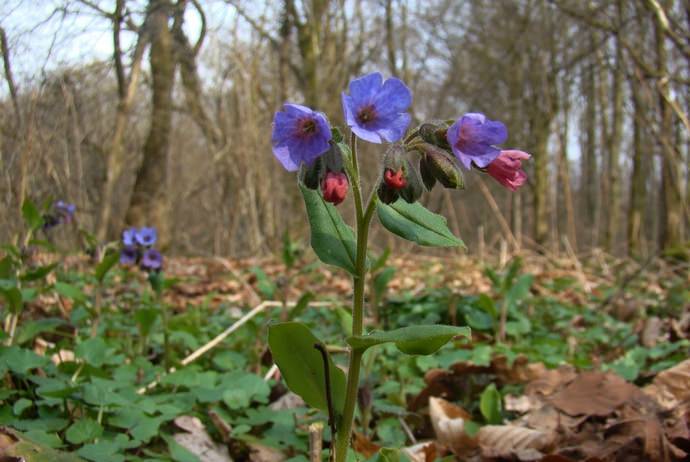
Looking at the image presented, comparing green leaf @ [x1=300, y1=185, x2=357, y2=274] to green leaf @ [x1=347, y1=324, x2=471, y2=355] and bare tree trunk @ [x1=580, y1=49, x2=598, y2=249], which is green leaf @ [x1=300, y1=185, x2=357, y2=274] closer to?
green leaf @ [x1=347, y1=324, x2=471, y2=355]

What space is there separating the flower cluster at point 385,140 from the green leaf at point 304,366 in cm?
25

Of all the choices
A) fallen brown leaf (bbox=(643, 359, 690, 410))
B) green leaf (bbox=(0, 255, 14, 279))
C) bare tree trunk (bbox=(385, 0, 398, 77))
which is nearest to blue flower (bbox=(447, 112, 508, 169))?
fallen brown leaf (bbox=(643, 359, 690, 410))

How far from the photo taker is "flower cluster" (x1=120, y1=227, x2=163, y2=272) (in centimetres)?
293

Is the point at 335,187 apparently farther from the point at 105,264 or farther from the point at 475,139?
the point at 105,264

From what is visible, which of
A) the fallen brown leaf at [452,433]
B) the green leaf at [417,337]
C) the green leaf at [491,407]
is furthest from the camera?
the green leaf at [491,407]

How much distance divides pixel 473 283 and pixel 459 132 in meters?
3.76

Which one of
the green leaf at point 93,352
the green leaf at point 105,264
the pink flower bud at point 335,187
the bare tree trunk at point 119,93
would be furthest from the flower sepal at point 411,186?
the bare tree trunk at point 119,93

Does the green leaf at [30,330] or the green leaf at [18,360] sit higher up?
the green leaf at [30,330]

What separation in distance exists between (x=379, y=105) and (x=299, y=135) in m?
0.15

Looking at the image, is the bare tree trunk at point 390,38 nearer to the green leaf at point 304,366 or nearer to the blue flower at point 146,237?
the blue flower at point 146,237

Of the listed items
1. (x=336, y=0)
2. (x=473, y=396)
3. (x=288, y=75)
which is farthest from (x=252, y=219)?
(x=473, y=396)

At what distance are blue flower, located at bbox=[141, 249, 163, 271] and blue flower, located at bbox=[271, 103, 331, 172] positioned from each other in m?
1.93

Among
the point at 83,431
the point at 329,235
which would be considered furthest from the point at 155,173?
the point at 329,235

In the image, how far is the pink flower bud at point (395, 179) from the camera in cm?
112
